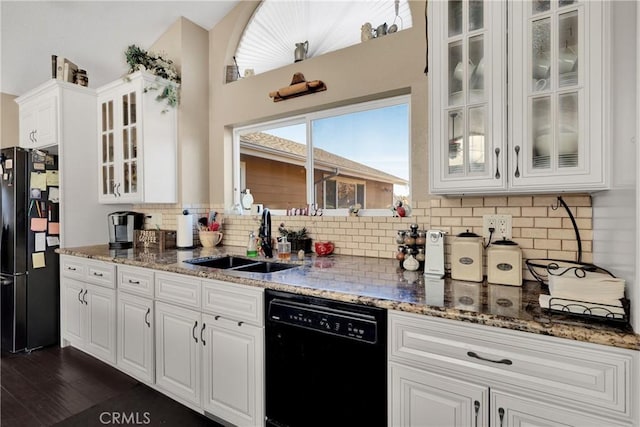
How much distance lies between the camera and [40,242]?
295 centimetres

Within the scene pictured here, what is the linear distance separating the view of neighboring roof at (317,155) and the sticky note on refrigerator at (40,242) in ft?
6.43

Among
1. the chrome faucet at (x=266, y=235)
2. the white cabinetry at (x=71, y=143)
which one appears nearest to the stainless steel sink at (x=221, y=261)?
the chrome faucet at (x=266, y=235)

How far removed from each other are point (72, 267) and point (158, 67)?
74.3 inches

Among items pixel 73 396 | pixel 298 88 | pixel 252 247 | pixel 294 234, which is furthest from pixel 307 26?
pixel 73 396

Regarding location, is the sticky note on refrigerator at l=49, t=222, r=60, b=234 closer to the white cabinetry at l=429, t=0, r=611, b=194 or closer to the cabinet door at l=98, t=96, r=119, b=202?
the cabinet door at l=98, t=96, r=119, b=202

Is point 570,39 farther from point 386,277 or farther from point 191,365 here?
point 191,365

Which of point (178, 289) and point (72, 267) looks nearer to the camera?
point (178, 289)

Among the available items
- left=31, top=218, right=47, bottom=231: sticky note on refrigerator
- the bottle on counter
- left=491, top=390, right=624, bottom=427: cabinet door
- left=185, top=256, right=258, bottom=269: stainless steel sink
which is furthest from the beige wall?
left=491, top=390, right=624, bottom=427: cabinet door

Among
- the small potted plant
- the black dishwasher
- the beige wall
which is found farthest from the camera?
the beige wall

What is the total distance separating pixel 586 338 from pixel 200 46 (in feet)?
11.5

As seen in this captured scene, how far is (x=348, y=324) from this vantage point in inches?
55.2

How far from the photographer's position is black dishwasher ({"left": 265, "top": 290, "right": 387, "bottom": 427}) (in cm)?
136

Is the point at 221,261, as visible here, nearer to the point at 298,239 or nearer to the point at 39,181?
the point at 298,239

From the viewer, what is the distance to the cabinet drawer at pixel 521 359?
97cm
